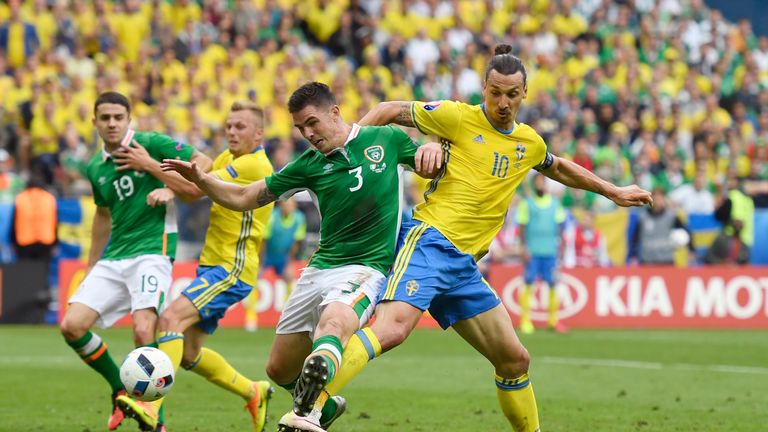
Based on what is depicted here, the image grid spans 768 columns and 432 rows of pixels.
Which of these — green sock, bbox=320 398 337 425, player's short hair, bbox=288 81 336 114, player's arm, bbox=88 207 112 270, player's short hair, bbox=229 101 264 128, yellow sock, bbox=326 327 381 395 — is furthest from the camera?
player's arm, bbox=88 207 112 270

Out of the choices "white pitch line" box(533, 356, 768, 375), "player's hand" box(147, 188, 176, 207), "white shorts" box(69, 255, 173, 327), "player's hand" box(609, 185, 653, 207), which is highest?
"player's hand" box(609, 185, 653, 207)

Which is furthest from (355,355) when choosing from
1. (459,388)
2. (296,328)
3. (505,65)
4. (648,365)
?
(648,365)

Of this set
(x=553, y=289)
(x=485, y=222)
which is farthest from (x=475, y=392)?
(x=553, y=289)

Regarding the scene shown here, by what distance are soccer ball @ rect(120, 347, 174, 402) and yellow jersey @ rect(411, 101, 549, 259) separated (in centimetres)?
209

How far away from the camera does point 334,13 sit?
86.0 ft

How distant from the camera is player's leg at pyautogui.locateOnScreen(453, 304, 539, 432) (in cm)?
794

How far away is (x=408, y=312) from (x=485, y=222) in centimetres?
91

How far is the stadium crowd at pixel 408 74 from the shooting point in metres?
21.0

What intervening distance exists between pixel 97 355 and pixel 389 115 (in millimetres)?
3429

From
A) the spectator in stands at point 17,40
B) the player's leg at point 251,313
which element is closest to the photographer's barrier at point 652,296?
the player's leg at point 251,313

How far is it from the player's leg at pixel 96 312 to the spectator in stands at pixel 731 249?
14752mm

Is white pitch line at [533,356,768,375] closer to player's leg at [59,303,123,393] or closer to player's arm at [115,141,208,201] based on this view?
player's leg at [59,303,123,393]

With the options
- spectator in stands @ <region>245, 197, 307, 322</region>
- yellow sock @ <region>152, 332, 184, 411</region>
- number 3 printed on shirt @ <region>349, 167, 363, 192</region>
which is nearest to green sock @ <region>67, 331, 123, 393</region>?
yellow sock @ <region>152, 332, 184, 411</region>

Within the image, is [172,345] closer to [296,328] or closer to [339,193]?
[296,328]
